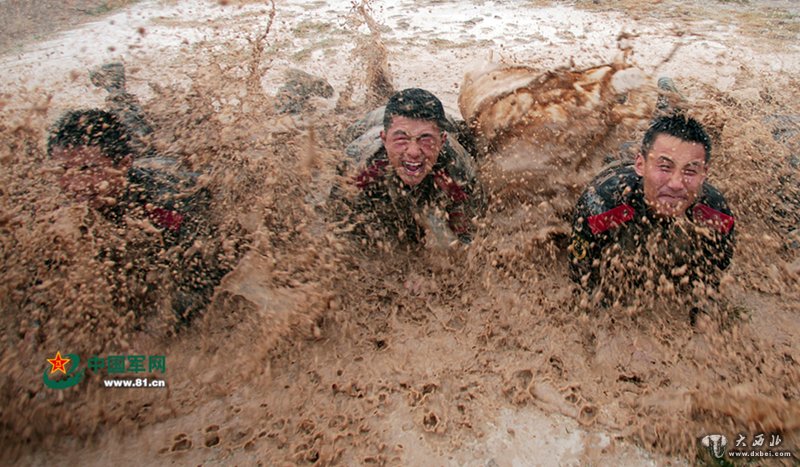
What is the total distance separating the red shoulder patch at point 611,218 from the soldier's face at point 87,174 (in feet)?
8.29

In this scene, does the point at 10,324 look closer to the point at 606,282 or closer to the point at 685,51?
the point at 606,282

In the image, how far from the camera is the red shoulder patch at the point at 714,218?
2.44 metres

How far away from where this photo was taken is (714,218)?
8.04ft

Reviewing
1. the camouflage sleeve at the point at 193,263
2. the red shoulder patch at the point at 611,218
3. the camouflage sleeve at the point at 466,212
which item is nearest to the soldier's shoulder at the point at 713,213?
the red shoulder patch at the point at 611,218

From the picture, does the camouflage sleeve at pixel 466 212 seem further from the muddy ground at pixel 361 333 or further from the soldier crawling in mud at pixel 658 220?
the soldier crawling in mud at pixel 658 220

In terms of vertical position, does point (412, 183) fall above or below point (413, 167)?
below

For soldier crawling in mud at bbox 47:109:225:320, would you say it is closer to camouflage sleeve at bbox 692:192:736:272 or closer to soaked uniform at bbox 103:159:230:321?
soaked uniform at bbox 103:159:230:321

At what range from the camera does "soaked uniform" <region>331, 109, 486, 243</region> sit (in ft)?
10.0

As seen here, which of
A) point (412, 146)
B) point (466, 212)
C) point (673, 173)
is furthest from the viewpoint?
point (466, 212)

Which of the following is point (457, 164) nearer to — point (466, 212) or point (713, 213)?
point (466, 212)

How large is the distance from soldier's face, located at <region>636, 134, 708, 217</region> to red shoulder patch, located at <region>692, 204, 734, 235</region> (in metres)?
0.08

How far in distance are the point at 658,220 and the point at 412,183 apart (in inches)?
53.2

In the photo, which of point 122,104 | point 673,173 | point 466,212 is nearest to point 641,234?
point 673,173

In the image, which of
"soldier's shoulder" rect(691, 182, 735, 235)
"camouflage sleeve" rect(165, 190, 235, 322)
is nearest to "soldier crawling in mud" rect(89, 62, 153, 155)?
"camouflage sleeve" rect(165, 190, 235, 322)
